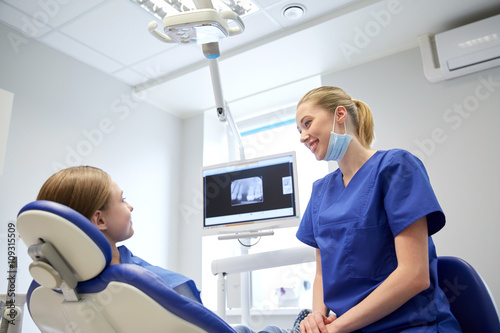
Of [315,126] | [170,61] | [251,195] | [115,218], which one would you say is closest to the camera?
[115,218]

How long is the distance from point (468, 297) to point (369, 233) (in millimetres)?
345

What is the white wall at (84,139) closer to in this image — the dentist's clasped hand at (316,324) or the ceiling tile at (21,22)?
the ceiling tile at (21,22)

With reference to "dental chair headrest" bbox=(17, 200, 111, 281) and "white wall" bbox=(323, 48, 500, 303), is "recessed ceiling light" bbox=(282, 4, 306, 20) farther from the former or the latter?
"dental chair headrest" bbox=(17, 200, 111, 281)

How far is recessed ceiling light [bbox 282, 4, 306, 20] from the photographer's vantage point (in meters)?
2.30

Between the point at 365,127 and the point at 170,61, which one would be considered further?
the point at 170,61

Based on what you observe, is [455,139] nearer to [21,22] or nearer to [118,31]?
[118,31]

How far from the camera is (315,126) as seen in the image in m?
1.25

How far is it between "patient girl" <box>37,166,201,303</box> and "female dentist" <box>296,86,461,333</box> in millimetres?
379

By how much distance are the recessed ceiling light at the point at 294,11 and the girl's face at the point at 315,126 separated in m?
1.22

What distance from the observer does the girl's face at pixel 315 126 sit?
1241 mm

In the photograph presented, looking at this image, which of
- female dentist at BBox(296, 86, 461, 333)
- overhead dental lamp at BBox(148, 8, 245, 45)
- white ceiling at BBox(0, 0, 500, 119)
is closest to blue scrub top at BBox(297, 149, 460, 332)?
female dentist at BBox(296, 86, 461, 333)

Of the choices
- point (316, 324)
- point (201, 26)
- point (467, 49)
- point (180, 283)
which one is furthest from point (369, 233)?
point (467, 49)

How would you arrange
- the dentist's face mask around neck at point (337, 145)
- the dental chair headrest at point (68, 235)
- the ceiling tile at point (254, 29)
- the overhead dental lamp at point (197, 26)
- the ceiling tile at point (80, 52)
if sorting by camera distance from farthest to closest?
the ceiling tile at point (80, 52), the ceiling tile at point (254, 29), the overhead dental lamp at point (197, 26), the dentist's face mask around neck at point (337, 145), the dental chair headrest at point (68, 235)

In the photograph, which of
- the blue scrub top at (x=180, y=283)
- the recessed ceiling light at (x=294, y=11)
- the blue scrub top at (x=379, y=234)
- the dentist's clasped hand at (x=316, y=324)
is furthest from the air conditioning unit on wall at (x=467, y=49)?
the blue scrub top at (x=180, y=283)
